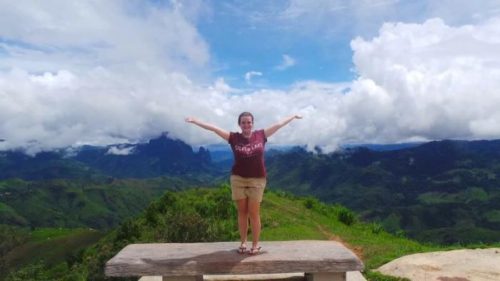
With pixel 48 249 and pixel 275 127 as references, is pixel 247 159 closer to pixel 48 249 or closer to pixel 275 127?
pixel 275 127

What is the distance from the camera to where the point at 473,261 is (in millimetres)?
16672

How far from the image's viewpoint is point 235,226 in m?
26.0

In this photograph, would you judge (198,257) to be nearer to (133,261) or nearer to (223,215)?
(133,261)

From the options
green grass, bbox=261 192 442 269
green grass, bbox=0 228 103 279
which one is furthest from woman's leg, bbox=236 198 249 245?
green grass, bbox=0 228 103 279

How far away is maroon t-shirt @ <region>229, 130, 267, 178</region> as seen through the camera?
424 inches

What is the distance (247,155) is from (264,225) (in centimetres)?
1657

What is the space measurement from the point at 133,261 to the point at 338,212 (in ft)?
77.8

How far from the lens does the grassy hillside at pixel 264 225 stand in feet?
73.1

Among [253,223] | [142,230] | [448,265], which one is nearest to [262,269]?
[253,223]

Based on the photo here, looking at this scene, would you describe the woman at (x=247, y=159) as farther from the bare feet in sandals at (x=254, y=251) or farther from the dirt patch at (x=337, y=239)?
the dirt patch at (x=337, y=239)

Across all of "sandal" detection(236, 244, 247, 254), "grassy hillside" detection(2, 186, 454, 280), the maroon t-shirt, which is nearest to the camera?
the maroon t-shirt

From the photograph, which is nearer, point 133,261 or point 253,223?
point 133,261

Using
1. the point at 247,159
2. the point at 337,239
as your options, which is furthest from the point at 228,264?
the point at 337,239

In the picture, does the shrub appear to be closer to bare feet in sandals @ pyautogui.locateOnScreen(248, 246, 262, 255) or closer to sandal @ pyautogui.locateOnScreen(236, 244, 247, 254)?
bare feet in sandals @ pyautogui.locateOnScreen(248, 246, 262, 255)
